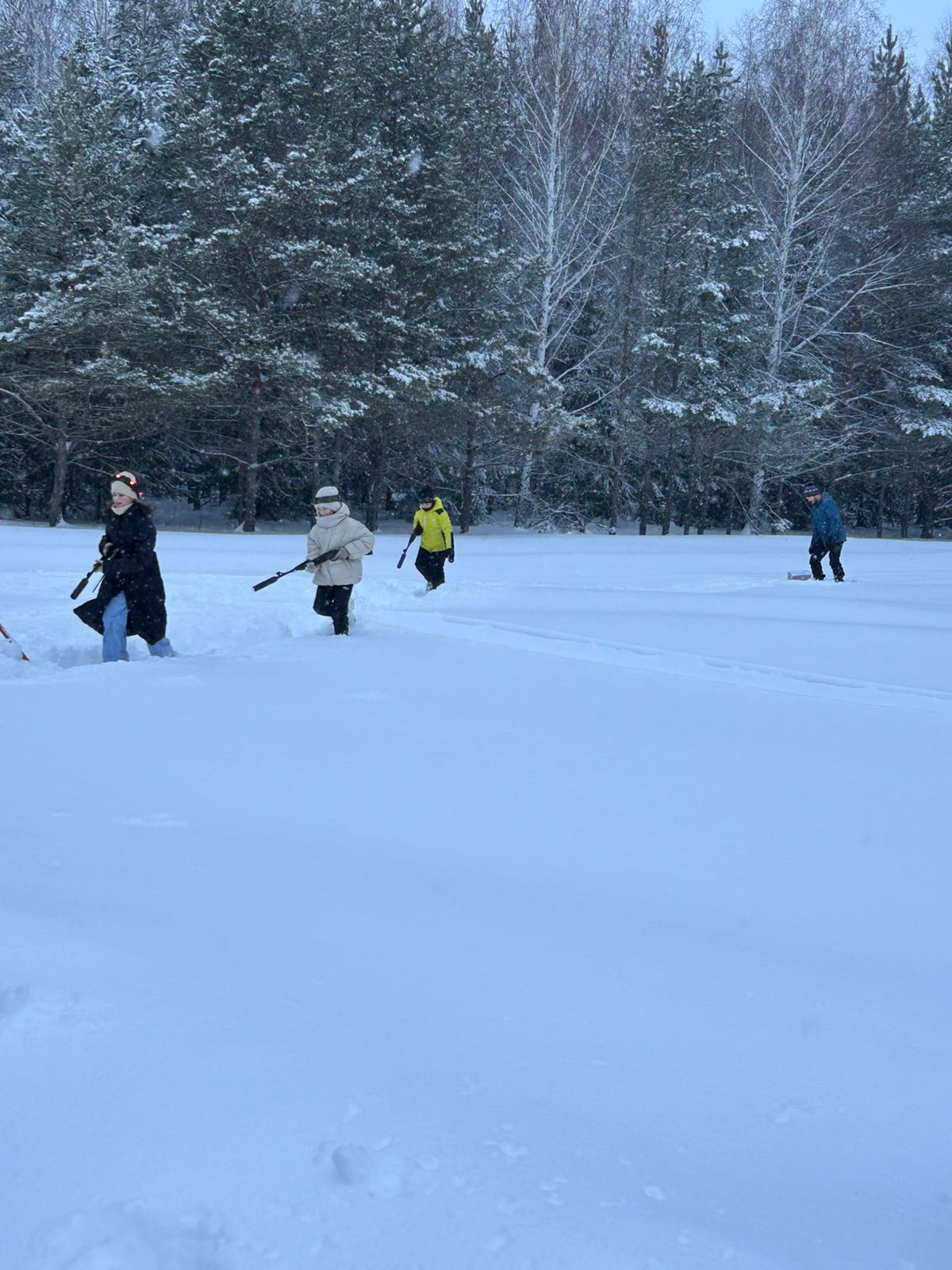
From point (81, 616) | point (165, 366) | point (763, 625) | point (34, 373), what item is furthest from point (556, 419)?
point (81, 616)

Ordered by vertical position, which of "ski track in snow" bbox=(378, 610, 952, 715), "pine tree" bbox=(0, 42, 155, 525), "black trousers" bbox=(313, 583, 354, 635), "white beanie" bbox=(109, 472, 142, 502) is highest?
"pine tree" bbox=(0, 42, 155, 525)

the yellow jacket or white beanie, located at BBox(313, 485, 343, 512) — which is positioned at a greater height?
white beanie, located at BBox(313, 485, 343, 512)

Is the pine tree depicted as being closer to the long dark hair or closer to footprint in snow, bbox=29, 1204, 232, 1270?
the long dark hair

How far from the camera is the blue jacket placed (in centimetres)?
1463

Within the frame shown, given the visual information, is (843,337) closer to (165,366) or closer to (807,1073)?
(165,366)

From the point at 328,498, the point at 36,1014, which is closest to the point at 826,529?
the point at 328,498

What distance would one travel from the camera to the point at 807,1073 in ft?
7.91

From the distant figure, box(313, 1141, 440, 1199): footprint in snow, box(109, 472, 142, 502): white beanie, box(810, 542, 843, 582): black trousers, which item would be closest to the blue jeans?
box(109, 472, 142, 502): white beanie

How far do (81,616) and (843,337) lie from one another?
1161 inches

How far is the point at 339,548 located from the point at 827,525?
8374 mm

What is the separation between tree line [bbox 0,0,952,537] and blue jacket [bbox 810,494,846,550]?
34.9 feet

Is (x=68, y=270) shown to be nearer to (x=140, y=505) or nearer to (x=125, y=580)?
(x=140, y=505)

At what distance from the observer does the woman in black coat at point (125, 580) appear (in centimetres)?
781

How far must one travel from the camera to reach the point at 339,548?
9320mm
